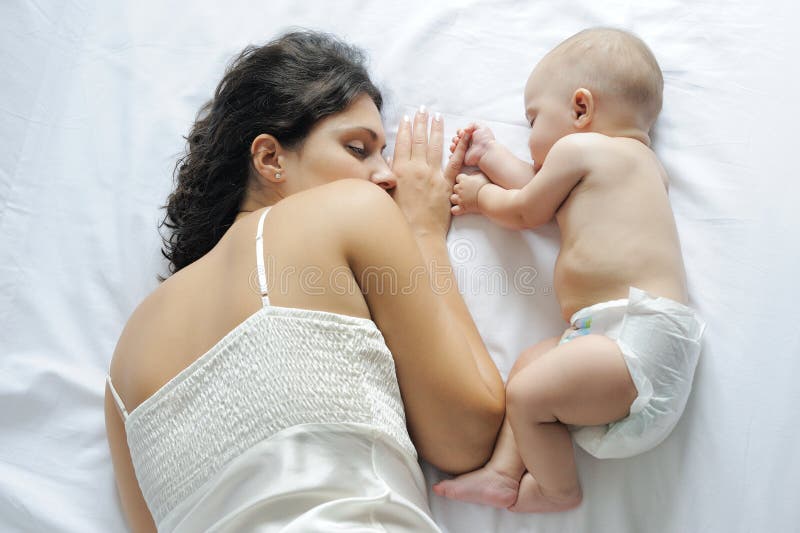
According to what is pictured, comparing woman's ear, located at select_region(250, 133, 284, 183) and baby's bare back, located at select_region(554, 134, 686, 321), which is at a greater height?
woman's ear, located at select_region(250, 133, 284, 183)

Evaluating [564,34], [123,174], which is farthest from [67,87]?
[564,34]

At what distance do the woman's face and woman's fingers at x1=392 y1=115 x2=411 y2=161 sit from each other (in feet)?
0.35

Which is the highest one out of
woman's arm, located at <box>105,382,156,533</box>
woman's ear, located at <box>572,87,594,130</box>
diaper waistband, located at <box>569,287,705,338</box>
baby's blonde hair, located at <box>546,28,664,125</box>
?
baby's blonde hair, located at <box>546,28,664,125</box>

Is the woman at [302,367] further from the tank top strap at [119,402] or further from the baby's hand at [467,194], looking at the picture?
the baby's hand at [467,194]

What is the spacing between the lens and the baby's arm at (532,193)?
47.6 inches

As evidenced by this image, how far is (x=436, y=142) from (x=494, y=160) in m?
0.14

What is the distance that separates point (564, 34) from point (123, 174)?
98 cm

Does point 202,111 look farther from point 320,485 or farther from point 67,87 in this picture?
point 320,485

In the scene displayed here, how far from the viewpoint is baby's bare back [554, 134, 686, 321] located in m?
1.13

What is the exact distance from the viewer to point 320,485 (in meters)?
0.95

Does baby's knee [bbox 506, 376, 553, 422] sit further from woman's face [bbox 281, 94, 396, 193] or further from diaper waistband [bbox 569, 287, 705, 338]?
woman's face [bbox 281, 94, 396, 193]

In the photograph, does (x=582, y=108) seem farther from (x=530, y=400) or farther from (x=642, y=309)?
(x=530, y=400)

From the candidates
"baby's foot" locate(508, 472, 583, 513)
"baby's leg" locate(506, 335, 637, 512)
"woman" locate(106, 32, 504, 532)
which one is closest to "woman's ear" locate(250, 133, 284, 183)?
"woman" locate(106, 32, 504, 532)

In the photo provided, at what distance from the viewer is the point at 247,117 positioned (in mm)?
1293
